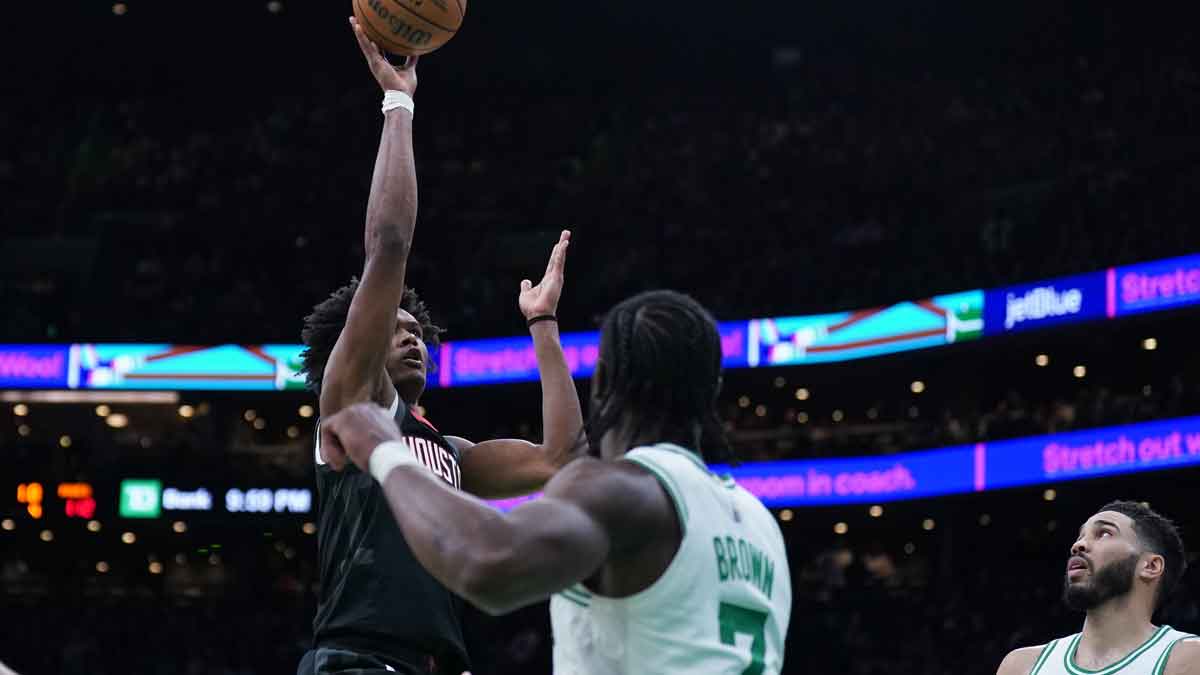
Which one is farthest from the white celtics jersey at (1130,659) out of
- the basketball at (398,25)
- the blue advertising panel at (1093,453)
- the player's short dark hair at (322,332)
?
the blue advertising panel at (1093,453)

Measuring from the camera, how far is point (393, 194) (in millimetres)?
3697

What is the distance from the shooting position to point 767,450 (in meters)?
24.2

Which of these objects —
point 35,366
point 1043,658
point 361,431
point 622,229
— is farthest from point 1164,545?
point 35,366

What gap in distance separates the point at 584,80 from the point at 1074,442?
15.1 metres

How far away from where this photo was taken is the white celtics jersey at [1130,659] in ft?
18.8

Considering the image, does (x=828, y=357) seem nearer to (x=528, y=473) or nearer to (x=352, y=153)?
(x=352, y=153)

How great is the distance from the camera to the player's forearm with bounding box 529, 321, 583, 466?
433 cm

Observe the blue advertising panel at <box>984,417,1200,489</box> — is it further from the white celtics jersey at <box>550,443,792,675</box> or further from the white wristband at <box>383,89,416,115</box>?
the white celtics jersey at <box>550,443,792,675</box>

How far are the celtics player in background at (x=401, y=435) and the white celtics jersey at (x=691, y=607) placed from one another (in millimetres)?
672

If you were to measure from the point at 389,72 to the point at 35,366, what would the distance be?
2129cm

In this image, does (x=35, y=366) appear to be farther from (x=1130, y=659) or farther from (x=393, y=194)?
(x=393, y=194)

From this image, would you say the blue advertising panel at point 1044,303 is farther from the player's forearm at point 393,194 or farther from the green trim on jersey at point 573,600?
the green trim on jersey at point 573,600

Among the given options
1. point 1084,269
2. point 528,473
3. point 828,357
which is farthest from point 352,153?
point 528,473

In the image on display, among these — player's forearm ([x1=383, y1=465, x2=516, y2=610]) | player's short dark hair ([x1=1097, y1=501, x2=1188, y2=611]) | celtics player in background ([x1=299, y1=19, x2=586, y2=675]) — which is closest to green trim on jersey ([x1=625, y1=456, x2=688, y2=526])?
player's forearm ([x1=383, y1=465, x2=516, y2=610])
